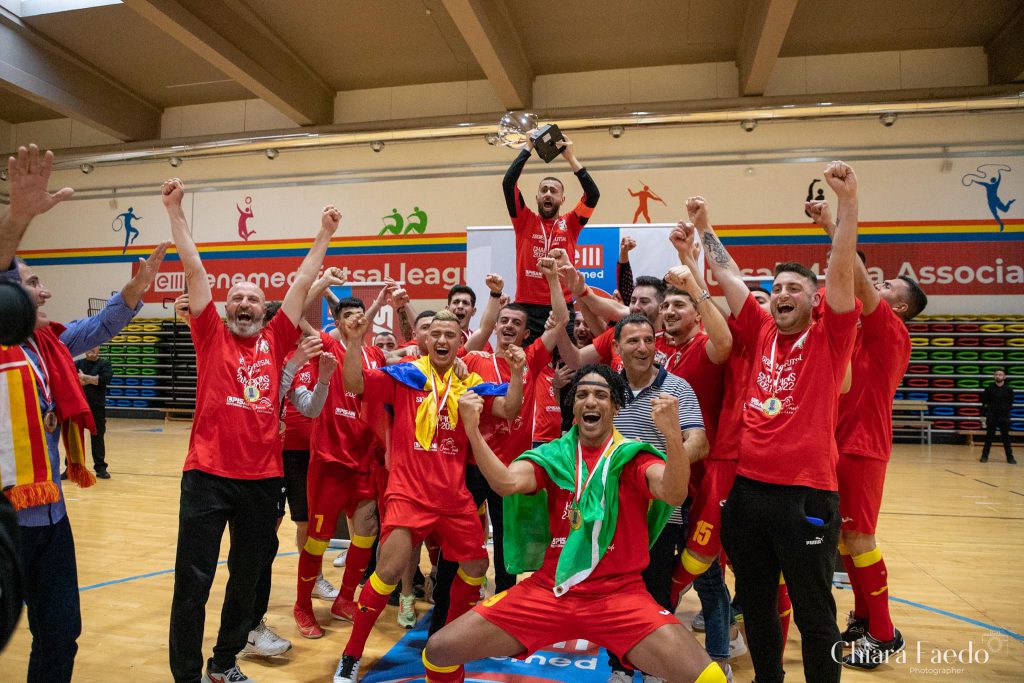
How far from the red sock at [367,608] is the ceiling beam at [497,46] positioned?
9848mm

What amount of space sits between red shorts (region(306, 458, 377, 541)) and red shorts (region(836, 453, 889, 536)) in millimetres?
3028

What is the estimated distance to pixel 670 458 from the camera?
276 centimetres

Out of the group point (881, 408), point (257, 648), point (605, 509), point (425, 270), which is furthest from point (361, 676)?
point (425, 270)

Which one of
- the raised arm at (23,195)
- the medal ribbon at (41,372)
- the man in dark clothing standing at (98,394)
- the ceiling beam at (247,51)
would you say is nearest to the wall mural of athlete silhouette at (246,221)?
the ceiling beam at (247,51)

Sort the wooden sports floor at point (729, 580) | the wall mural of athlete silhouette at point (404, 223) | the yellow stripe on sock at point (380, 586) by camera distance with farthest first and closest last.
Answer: the wall mural of athlete silhouette at point (404, 223)
the wooden sports floor at point (729, 580)
the yellow stripe on sock at point (380, 586)

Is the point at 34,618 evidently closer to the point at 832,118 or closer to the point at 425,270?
the point at 425,270

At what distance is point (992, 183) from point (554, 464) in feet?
50.0

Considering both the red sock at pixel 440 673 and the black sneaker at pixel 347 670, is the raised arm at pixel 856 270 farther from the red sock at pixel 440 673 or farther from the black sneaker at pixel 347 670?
the black sneaker at pixel 347 670

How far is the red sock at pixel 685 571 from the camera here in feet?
12.2

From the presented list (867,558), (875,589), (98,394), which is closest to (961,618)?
(875,589)

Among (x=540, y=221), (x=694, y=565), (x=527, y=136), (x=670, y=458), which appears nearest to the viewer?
(x=670, y=458)

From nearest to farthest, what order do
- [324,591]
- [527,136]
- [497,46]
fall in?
[324,591]
[527,136]
[497,46]

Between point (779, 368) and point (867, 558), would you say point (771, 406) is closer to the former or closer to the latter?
point (779, 368)

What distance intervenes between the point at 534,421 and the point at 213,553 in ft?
7.21
